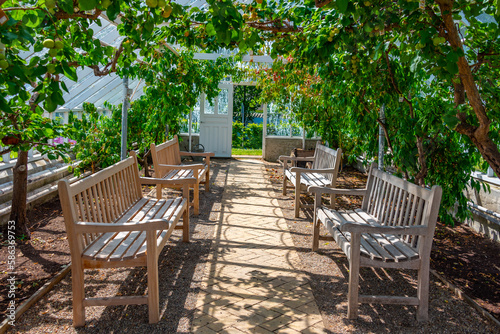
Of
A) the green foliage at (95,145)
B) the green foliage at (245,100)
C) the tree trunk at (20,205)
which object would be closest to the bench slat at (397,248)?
the tree trunk at (20,205)

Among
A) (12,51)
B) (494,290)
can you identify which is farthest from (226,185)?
(12,51)

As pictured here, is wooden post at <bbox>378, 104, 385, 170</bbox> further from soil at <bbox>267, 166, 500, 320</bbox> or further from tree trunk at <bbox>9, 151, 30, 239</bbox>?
tree trunk at <bbox>9, 151, 30, 239</bbox>

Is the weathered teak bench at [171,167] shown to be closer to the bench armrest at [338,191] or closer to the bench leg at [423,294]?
the bench armrest at [338,191]

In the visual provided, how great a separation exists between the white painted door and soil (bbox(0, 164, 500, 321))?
6930mm

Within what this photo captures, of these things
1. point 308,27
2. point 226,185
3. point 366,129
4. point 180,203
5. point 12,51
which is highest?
point 308,27

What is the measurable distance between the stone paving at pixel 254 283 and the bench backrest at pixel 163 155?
1027 millimetres

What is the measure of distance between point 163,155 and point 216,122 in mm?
6213

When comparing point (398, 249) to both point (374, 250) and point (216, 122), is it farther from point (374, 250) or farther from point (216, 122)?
point (216, 122)

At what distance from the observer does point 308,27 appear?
12.5ft

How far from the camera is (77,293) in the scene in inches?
105

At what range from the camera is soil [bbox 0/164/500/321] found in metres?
3.25

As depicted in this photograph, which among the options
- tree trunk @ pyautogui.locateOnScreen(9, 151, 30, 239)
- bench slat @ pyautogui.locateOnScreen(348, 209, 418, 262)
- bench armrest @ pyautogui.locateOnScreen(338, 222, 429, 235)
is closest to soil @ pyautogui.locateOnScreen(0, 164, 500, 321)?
tree trunk @ pyautogui.locateOnScreen(9, 151, 30, 239)

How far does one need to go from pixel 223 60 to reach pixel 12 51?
7.90 m

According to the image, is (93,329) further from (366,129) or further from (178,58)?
Result: (178,58)
